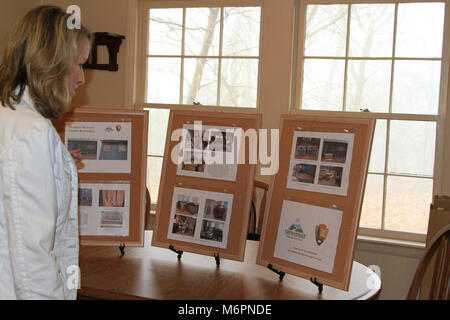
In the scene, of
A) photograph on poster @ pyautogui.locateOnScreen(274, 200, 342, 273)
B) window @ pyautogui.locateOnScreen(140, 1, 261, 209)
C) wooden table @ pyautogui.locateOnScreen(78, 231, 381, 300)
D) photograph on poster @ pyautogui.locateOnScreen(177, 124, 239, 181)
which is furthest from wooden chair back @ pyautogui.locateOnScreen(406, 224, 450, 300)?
window @ pyautogui.locateOnScreen(140, 1, 261, 209)

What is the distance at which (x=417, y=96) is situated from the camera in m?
3.14

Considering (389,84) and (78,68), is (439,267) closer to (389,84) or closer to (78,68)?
(78,68)

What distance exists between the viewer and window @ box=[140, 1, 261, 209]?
3.54 metres

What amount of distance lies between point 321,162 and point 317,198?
13 centimetres

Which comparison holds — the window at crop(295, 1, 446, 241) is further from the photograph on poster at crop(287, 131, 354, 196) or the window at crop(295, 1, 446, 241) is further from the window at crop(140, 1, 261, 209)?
the photograph on poster at crop(287, 131, 354, 196)

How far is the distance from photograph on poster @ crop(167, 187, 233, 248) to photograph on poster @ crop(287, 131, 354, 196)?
1.03ft

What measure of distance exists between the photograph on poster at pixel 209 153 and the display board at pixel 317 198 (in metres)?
0.21

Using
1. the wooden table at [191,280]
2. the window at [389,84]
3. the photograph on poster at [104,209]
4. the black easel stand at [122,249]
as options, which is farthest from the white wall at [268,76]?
the black easel stand at [122,249]

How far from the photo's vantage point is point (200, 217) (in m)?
2.04

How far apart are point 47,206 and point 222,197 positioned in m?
0.94

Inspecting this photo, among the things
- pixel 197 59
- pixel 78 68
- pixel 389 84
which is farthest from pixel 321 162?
pixel 197 59

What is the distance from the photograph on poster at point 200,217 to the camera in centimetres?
199
